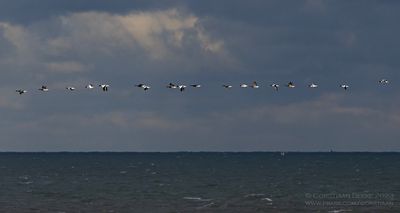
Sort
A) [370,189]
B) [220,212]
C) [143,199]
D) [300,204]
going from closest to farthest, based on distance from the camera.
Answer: [220,212], [300,204], [143,199], [370,189]

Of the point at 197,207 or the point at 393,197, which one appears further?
the point at 393,197

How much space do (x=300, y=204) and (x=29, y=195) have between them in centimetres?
3737

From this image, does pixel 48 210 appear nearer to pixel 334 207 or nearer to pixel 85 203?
pixel 85 203

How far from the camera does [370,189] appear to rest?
132 metres

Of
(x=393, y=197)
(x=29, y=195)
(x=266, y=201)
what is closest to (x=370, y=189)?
(x=393, y=197)

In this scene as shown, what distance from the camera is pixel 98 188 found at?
5305 inches

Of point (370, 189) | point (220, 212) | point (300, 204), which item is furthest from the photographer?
point (370, 189)

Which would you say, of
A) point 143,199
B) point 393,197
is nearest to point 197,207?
point 143,199

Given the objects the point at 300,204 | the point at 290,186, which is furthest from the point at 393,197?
the point at 290,186

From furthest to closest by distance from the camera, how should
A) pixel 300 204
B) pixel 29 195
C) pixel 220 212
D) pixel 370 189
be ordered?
pixel 370 189 → pixel 29 195 → pixel 300 204 → pixel 220 212

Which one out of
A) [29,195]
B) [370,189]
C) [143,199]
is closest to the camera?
[143,199]

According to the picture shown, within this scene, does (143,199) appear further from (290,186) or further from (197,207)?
Result: (290,186)

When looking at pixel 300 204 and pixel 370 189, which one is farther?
pixel 370 189

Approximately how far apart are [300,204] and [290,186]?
33580 mm
